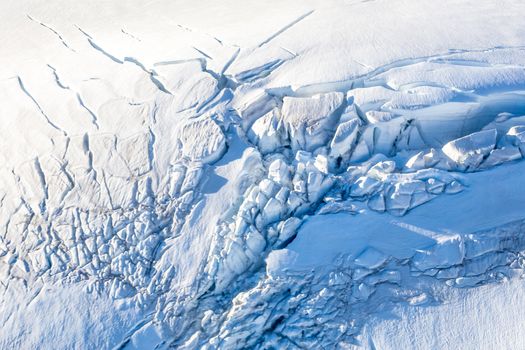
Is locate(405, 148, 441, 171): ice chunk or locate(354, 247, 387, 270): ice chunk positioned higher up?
locate(405, 148, 441, 171): ice chunk

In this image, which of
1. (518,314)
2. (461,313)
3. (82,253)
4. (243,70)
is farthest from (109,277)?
(518,314)

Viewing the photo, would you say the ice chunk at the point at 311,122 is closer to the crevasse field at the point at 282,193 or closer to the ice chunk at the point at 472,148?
the crevasse field at the point at 282,193

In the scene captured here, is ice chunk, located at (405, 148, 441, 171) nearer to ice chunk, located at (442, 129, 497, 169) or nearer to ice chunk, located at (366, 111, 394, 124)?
ice chunk, located at (442, 129, 497, 169)

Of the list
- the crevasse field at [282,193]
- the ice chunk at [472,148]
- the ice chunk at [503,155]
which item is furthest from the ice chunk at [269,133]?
the ice chunk at [503,155]

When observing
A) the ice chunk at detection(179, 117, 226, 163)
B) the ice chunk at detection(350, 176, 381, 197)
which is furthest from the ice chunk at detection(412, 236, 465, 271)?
the ice chunk at detection(179, 117, 226, 163)

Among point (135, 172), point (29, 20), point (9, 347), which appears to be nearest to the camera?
point (9, 347)

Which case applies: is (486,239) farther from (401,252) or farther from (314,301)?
(314,301)

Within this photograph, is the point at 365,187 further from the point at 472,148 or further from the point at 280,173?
the point at 472,148
